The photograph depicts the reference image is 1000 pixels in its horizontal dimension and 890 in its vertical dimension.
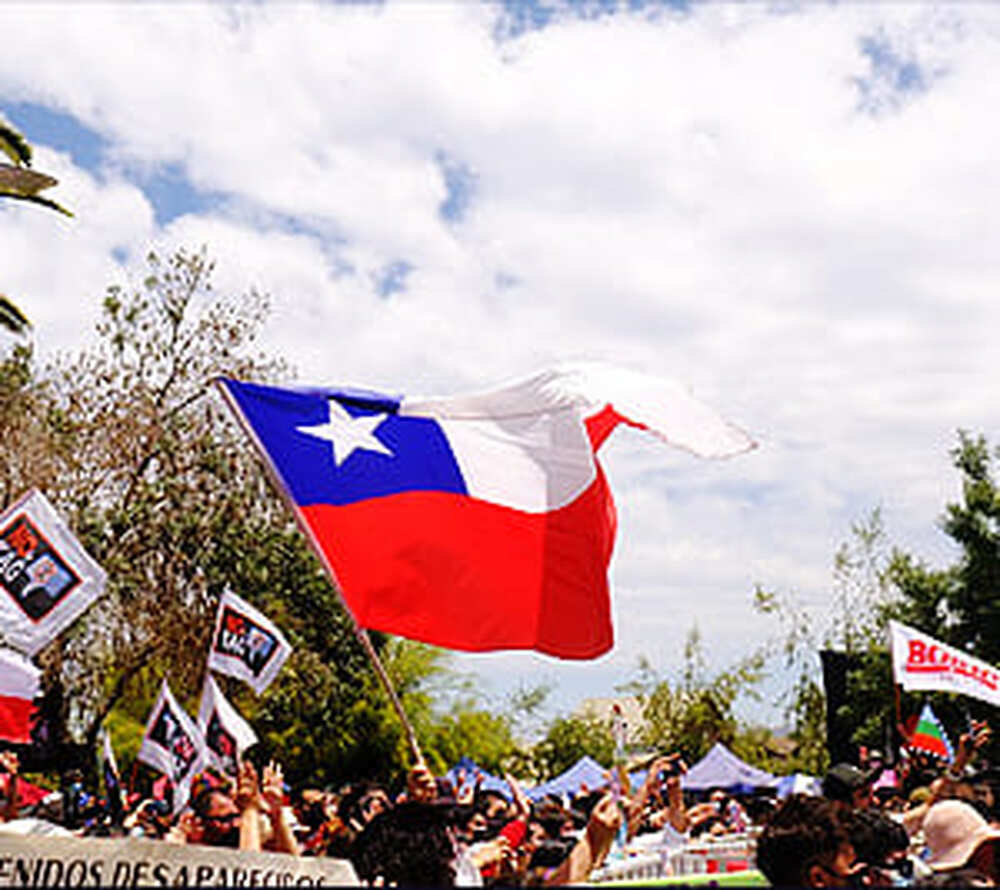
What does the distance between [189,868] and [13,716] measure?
28.0 ft

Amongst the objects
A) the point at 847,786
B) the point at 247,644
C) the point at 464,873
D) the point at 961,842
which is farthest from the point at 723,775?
the point at 464,873

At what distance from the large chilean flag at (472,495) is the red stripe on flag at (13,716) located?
5.94m

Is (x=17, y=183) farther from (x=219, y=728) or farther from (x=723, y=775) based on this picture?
(x=723, y=775)

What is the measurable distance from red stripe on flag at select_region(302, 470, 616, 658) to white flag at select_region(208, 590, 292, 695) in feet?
21.9

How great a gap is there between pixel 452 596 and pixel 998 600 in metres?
35.3

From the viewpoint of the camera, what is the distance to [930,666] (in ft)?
51.5

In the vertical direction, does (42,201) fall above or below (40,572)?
above

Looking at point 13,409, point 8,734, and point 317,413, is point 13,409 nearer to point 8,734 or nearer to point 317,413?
point 8,734

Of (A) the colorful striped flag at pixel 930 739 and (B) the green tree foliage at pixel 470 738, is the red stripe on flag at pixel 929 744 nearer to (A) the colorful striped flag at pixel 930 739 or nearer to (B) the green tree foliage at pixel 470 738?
(A) the colorful striped flag at pixel 930 739

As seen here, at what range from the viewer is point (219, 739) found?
47.3 feet

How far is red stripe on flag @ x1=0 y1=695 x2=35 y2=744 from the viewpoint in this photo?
1267 centimetres

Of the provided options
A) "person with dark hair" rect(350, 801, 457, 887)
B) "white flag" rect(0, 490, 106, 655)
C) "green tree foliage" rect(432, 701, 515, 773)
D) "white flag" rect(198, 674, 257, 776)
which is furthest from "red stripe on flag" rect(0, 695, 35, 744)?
"green tree foliage" rect(432, 701, 515, 773)

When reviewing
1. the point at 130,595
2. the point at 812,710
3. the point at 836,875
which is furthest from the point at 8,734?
the point at 812,710

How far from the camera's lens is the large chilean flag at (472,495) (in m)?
7.84
